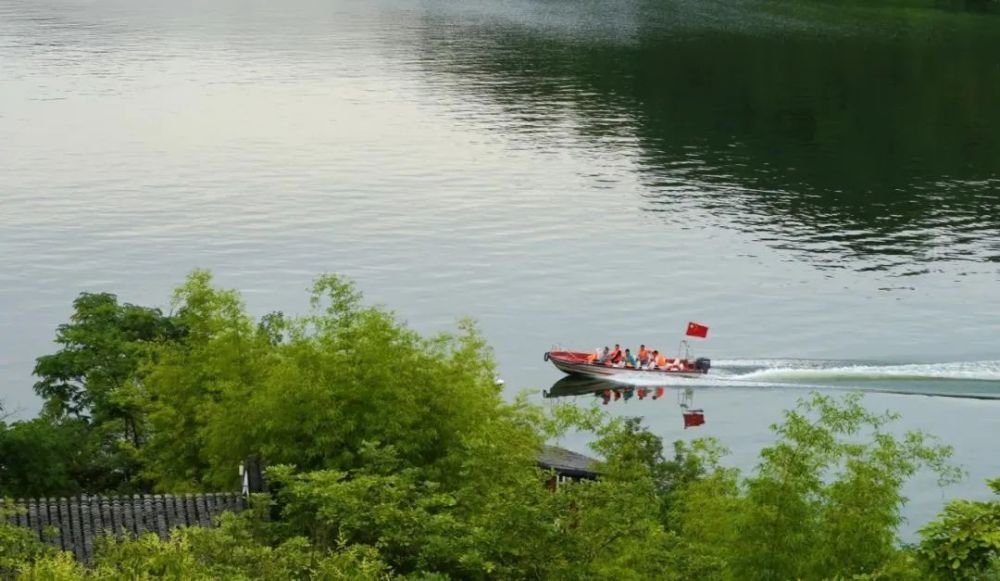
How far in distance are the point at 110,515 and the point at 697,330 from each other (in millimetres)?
37074

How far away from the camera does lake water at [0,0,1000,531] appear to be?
66125mm

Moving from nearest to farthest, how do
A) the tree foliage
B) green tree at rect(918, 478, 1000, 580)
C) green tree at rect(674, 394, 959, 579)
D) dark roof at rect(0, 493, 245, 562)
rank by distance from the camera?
green tree at rect(918, 478, 1000, 580) < the tree foliage < green tree at rect(674, 394, 959, 579) < dark roof at rect(0, 493, 245, 562)

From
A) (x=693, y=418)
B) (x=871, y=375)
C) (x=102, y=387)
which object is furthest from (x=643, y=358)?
(x=102, y=387)

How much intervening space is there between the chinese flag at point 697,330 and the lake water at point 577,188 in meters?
1.32

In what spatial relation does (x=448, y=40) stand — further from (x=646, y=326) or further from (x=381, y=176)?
(x=646, y=326)

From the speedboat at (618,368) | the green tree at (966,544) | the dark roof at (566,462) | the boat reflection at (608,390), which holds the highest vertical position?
the green tree at (966,544)

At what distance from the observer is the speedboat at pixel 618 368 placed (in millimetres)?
61312

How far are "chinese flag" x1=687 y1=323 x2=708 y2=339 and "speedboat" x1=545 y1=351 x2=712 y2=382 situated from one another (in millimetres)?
1273

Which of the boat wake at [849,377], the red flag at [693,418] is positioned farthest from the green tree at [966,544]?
the boat wake at [849,377]

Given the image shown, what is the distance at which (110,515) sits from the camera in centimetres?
2938

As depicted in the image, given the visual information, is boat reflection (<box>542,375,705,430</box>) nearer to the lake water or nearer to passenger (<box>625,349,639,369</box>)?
the lake water

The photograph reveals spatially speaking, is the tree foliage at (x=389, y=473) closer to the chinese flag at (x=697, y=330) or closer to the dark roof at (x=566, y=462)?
the dark roof at (x=566, y=462)

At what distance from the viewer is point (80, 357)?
44.8 metres

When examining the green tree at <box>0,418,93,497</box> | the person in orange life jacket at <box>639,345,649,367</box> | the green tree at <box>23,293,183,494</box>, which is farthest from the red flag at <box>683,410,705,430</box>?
the green tree at <box>0,418,93,497</box>
